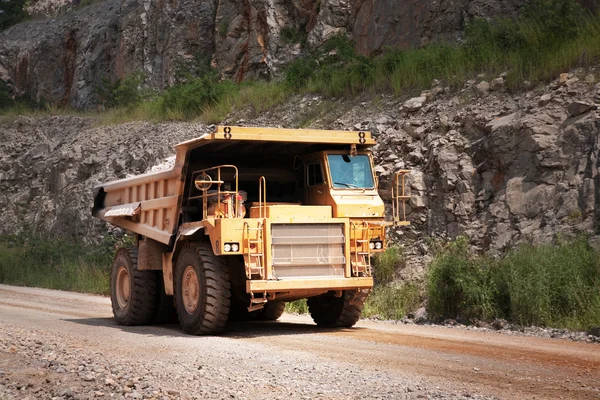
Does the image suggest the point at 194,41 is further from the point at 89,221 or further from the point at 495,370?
the point at 495,370

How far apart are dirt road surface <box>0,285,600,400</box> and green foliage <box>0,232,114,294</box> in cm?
1085

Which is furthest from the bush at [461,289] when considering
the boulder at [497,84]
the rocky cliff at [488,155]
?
the boulder at [497,84]

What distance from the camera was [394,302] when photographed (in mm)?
16984

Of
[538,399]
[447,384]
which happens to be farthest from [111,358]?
[538,399]

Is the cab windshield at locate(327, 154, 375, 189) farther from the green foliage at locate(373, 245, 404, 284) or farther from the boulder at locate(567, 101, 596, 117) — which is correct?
the boulder at locate(567, 101, 596, 117)

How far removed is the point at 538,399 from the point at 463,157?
40.2ft

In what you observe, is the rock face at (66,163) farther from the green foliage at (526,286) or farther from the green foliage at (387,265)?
the green foliage at (526,286)

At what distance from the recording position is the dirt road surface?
8.27m

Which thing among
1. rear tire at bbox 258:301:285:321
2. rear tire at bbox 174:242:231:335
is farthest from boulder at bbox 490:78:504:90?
rear tire at bbox 174:242:231:335

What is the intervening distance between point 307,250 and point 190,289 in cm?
192

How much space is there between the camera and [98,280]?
966 inches

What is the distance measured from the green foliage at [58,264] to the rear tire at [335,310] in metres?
10.3

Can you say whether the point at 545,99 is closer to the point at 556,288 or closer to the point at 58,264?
the point at 556,288

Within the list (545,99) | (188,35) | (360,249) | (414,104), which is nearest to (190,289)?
(360,249)
